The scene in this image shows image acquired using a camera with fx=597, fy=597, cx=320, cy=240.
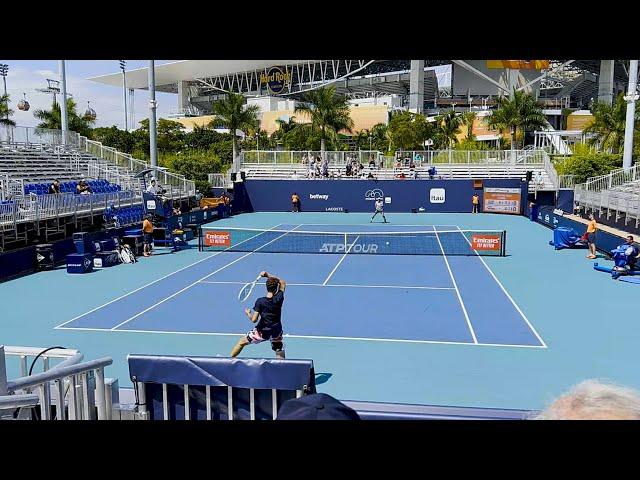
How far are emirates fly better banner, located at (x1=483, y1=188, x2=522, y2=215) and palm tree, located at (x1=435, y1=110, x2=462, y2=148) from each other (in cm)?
2301

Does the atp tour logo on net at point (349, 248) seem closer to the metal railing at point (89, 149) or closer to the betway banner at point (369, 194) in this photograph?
the metal railing at point (89, 149)

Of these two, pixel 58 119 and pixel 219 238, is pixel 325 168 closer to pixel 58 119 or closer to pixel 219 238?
pixel 219 238

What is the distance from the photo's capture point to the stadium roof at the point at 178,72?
9288 cm

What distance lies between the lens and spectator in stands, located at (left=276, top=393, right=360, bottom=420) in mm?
2504

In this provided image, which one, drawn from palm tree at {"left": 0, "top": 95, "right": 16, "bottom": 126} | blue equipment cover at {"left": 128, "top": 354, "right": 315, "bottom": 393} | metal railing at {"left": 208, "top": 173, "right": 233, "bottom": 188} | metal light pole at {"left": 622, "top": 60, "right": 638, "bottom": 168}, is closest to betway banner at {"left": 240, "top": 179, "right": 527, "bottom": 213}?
metal railing at {"left": 208, "top": 173, "right": 233, "bottom": 188}

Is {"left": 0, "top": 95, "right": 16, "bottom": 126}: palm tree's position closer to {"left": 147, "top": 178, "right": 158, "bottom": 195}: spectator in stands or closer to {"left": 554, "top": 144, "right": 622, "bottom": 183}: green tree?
{"left": 147, "top": 178, "right": 158, "bottom": 195}: spectator in stands

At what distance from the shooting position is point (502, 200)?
3825cm

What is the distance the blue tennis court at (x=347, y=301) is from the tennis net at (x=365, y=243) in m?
0.69

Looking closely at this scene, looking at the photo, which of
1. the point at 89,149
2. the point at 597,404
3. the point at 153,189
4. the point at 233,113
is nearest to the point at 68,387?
the point at 597,404

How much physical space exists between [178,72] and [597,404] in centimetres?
10415

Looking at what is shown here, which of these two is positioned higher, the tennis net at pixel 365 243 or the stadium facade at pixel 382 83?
the stadium facade at pixel 382 83

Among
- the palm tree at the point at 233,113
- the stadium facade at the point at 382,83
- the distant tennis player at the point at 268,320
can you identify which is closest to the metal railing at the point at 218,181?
the palm tree at the point at 233,113
